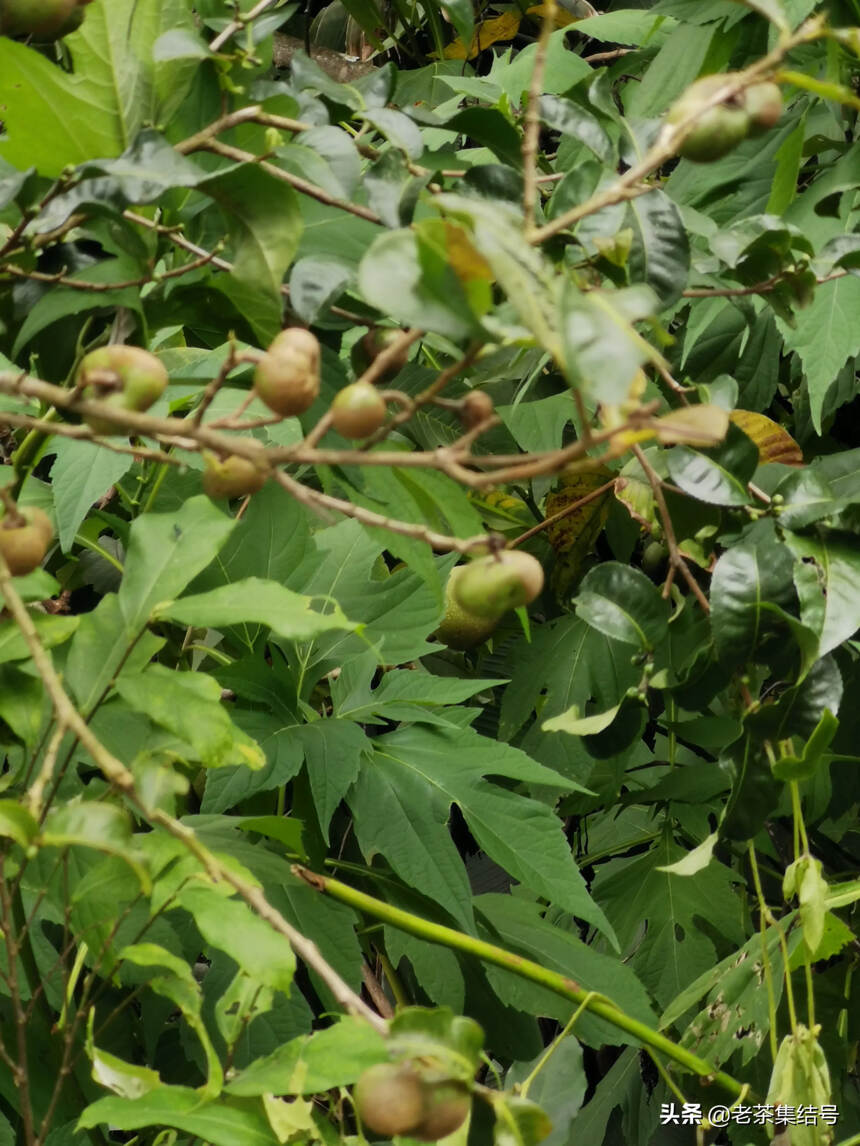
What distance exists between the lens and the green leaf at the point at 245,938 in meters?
0.34

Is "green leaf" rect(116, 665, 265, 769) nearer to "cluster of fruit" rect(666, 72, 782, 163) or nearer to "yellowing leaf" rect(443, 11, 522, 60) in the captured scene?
"cluster of fruit" rect(666, 72, 782, 163)

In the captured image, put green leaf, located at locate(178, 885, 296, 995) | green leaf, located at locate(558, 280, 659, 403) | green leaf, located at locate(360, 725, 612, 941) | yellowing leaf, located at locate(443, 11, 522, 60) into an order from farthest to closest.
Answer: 1. yellowing leaf, located at locate(443, 11, 522, 60)
2. green leaf, located at locate(360, 725, 612, 941)
3. green leaf, located at locate(178, 885, 296, 995)
4. green leaf, located at locate(558, 280, 659, 403)

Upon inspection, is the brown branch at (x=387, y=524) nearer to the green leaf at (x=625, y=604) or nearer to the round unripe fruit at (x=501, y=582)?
the round unripe fruit at (x=501, y=582)

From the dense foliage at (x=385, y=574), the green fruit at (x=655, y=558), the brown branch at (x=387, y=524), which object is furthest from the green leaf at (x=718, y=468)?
the green fruit at (x=655, y=558)

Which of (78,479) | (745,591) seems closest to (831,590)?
(745,591)

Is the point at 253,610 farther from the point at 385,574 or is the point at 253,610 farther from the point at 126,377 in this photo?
the point at 385,574

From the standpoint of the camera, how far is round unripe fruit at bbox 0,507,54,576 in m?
0.31

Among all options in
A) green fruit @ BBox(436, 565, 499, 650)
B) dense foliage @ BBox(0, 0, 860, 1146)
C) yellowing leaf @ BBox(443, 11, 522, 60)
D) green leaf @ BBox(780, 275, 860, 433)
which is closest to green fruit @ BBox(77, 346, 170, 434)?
dense foliage @ BBox(0, 0, 860, 1146)

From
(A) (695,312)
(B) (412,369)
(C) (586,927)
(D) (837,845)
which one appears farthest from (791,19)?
(C) (586,927)

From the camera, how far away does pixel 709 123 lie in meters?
0.29

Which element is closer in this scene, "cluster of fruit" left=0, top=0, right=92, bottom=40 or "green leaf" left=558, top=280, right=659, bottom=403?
"green leaf" left=558, top=280, right=659, bottom=403

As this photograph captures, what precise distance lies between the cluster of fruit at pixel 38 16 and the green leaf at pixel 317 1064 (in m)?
0.29

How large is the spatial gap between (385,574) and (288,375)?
50cm

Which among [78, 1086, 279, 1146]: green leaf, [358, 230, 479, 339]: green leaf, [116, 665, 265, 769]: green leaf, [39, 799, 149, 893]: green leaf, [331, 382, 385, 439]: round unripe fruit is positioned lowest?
[78, 1086, 279, 1146]: green leaf
